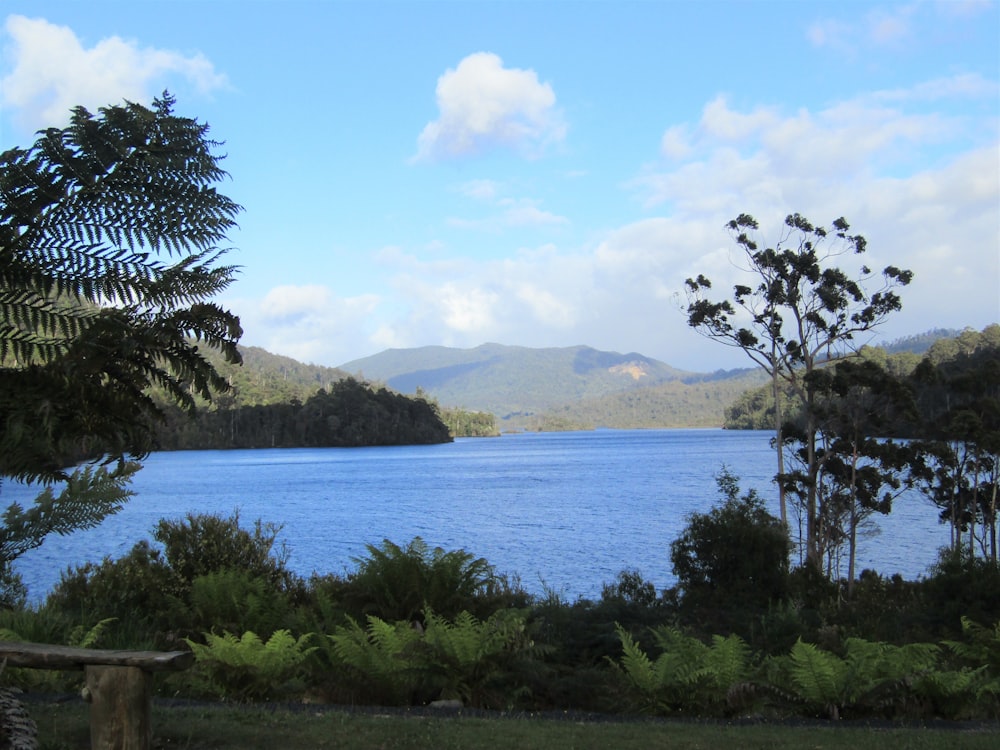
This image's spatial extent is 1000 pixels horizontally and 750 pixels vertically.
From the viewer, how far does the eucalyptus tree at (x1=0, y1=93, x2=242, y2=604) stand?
360 cm

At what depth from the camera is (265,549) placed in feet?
42.2

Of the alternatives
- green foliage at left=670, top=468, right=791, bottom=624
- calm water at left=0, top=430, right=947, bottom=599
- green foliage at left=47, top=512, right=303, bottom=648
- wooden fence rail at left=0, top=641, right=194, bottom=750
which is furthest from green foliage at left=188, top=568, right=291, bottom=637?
green foliage at left=670, top=468, right=791, bottom=624

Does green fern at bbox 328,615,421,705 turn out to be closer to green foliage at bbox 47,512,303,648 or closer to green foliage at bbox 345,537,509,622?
green foliage at bbox 47,512,303,648

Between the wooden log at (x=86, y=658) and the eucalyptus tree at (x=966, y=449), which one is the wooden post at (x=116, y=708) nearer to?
the wooden log at (x=86, y=658)

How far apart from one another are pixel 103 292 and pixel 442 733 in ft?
11.6

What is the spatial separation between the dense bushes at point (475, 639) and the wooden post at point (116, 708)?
284 cm

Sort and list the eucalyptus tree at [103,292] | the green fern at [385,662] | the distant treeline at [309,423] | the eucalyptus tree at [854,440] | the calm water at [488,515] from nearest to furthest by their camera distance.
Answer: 1. the eucalyptus tree at [103,292]
2. the green fern at [385,662]
3. the eucalyptus tree at [854,440]
4. the calm water at [488,515]
5. the distant treeline at [309,423]

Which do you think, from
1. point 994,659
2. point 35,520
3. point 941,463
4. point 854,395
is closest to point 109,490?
point 35,520

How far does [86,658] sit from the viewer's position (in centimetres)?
452

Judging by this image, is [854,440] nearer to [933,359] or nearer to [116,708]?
[116,708]

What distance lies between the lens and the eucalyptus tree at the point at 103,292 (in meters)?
3.60

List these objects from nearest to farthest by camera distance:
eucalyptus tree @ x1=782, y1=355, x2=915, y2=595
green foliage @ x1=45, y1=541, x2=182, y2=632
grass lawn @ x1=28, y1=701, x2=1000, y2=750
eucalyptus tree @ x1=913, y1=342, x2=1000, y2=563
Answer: grass lawn @ x1=28, y1=701, x2=1000, y2=750
green foliage @ x1=45, y1=541, x2=182, y2=632
eucalyptus tree @ x1=782, y1=355, x2=915, y2=595
eucalyptus tree @ x1=913, y1=342, x2=1000, y2=563

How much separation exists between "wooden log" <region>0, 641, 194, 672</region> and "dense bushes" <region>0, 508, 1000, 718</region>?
2778 mm

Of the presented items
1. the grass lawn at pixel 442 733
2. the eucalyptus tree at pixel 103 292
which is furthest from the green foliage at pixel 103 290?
the grass lawn at pixel 442 733
